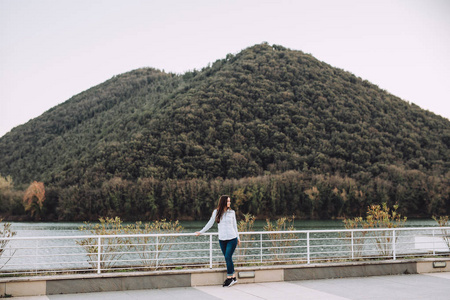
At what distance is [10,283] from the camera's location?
8289 millimetres

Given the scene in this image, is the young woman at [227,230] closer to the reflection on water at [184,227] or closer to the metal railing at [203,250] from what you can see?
the metal railing at [203,250]

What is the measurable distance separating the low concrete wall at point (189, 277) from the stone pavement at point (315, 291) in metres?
0.19

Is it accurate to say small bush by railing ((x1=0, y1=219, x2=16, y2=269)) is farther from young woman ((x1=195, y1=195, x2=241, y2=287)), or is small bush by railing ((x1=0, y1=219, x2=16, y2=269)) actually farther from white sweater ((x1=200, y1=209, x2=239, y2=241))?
white sweater ((x1=200, y1=209, x2=239, y2=241))

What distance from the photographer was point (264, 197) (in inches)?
2530

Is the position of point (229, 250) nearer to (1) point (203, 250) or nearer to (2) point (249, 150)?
(1) point (203, 250)

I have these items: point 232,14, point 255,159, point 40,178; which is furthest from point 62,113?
point 232,14

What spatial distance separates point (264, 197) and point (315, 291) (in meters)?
55.5

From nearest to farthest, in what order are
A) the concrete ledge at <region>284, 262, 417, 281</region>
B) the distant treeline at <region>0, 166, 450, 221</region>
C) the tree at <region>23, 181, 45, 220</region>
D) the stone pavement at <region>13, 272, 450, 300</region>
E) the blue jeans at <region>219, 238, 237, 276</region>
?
the stone pavement at <region>13, 272, 450, 300</region> → the blue jeans at <region>219, 238, 237, 276</region> → the concrete ledge at <region>284, 262, 417, 281</region> → the distant treeline at <region>0, 166, 450, 221</region> → the tree at <region>23, 181, 45, 220</region>

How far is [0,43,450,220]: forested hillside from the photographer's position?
66.1 metres

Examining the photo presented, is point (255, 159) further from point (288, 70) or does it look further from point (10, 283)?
point (10, 283)

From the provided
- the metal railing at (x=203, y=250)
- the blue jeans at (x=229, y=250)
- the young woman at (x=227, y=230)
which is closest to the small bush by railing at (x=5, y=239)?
the metal railing at (x=203, y=250)

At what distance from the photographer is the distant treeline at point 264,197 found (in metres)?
64.4

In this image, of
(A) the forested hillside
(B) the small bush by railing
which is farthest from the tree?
(B) the small bush by railing

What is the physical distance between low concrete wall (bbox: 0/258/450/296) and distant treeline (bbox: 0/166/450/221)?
51.2 meters
